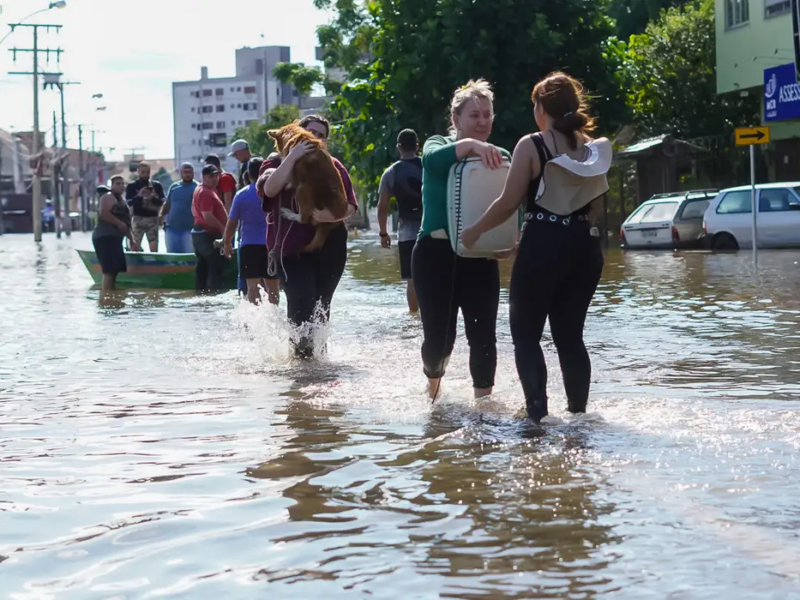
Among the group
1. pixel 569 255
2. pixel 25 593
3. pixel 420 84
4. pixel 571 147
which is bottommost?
pixel 25 593

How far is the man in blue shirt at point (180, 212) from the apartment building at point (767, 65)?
18.5 meters

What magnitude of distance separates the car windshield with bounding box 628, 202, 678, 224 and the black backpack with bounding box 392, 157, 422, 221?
20.3 metres

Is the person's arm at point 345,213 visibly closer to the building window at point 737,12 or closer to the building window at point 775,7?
the building window at point 775,7

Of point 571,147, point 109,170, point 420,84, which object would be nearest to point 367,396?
point 571,147

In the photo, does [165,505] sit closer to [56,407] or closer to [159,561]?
[159,561]

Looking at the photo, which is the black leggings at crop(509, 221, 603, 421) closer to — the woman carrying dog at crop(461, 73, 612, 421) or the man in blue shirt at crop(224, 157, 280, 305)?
the woman carrying dog at crop(461, 73, 612, 421)

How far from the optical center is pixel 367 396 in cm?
802

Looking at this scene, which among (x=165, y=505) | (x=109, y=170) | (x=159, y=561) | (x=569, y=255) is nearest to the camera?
(x=159, y=561)

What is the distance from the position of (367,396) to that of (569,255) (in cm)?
192

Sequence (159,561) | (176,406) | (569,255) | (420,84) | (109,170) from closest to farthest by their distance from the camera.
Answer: (159,561)
(569,255)
(176,406)
(420,84)
(109,170)

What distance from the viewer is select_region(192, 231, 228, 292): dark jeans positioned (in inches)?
679

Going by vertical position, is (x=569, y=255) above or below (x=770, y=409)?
above

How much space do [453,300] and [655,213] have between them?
25.9 m

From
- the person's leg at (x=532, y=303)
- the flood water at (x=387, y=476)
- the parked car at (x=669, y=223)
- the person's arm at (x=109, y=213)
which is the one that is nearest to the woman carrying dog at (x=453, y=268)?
the flood water at (x=387, y=476)
